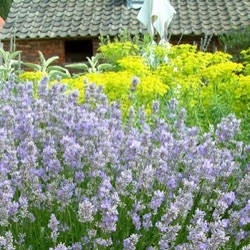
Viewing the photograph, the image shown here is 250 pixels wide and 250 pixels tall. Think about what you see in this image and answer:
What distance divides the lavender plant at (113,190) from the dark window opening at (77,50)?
53.5ft

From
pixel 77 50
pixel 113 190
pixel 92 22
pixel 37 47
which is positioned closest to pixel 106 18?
pixel 92 22

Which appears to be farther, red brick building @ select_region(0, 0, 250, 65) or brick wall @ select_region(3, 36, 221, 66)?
brick wall @ select_region(3, 36, 221, 66)

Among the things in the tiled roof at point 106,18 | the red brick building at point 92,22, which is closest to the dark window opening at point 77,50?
the red brick building at point 92,22

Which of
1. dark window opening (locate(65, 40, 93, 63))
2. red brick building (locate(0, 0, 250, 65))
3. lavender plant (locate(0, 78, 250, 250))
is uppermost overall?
lavender plant (locate(0, 78, 250, 250))

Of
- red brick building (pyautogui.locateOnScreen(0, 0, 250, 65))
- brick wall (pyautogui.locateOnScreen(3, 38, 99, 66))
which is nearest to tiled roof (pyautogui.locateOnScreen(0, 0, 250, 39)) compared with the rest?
red brick building (pyautogui.locateOnScreen(0, 0, 250, 65))

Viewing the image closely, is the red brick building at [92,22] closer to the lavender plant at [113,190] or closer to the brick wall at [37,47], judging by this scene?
the brick wall at [37,47]

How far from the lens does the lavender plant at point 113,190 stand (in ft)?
6.98

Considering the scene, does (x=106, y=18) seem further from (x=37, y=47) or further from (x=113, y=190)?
(x=113, y=190)

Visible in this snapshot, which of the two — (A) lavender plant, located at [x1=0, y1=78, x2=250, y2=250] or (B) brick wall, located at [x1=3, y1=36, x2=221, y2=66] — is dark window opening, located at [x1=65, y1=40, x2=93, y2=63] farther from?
(A) lavender plant, located at [x1=0, y1=78, x2=250, y2=250]

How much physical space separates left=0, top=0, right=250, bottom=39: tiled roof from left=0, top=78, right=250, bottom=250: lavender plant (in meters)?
13.7

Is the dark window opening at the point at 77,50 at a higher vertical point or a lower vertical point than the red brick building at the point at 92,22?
lower

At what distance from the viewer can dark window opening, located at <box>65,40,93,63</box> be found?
62.7 ft

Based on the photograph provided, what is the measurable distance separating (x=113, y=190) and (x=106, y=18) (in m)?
15.5

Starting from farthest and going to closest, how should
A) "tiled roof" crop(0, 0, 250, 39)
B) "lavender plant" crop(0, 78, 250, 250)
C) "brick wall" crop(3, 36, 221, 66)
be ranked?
"brick wall" crop(3, 36, 221, 66) → "tiled roof" crop(0, 0, 250, 39) → "lavender plant" crop(0, 78, 250, 250)
